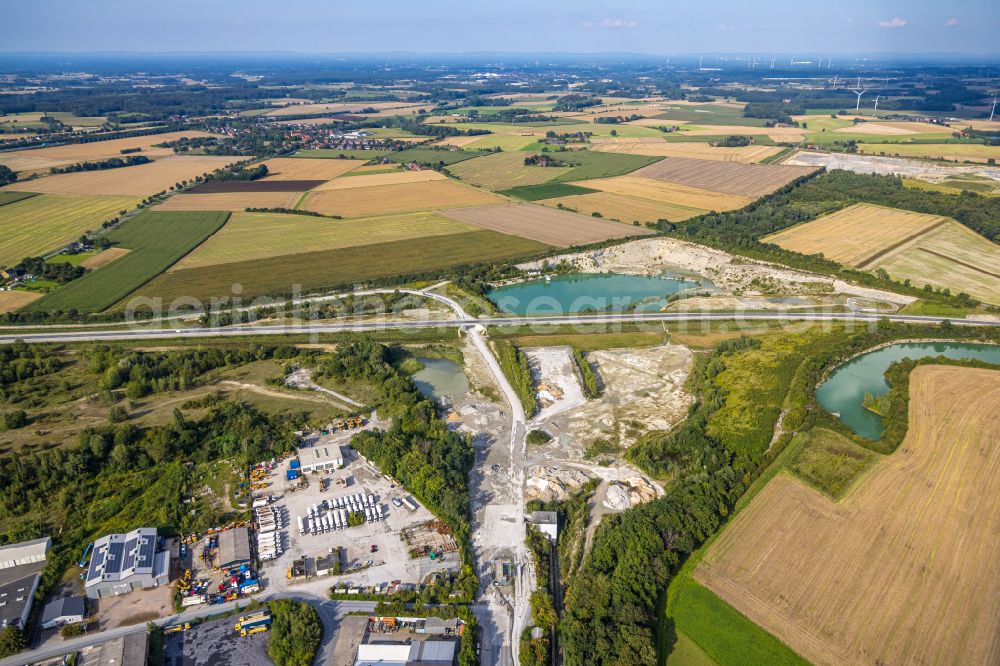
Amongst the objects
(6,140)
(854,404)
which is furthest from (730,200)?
(6,140)

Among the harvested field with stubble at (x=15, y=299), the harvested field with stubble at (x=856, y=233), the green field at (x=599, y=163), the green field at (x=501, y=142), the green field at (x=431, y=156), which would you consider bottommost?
the harvested field with stubble at (x=15, y=299)

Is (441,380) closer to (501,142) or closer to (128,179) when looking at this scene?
(128,179)

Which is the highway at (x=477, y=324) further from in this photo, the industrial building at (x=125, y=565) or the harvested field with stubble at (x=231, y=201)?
the harvested field with stubble at (x=231, y=201)

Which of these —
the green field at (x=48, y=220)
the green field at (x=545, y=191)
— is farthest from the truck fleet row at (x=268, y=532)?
the green field at (x=545, y=191)

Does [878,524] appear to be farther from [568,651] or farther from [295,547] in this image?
[295,547]

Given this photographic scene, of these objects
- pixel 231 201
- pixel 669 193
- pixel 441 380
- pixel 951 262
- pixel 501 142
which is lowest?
pixel 441 380

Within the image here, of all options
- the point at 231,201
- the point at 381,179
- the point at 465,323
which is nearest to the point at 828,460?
the point at 465,323

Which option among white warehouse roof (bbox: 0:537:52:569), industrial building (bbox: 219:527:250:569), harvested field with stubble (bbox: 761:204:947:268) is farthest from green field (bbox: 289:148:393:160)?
white warehouse roof (bbox: 0:537:52:569)
